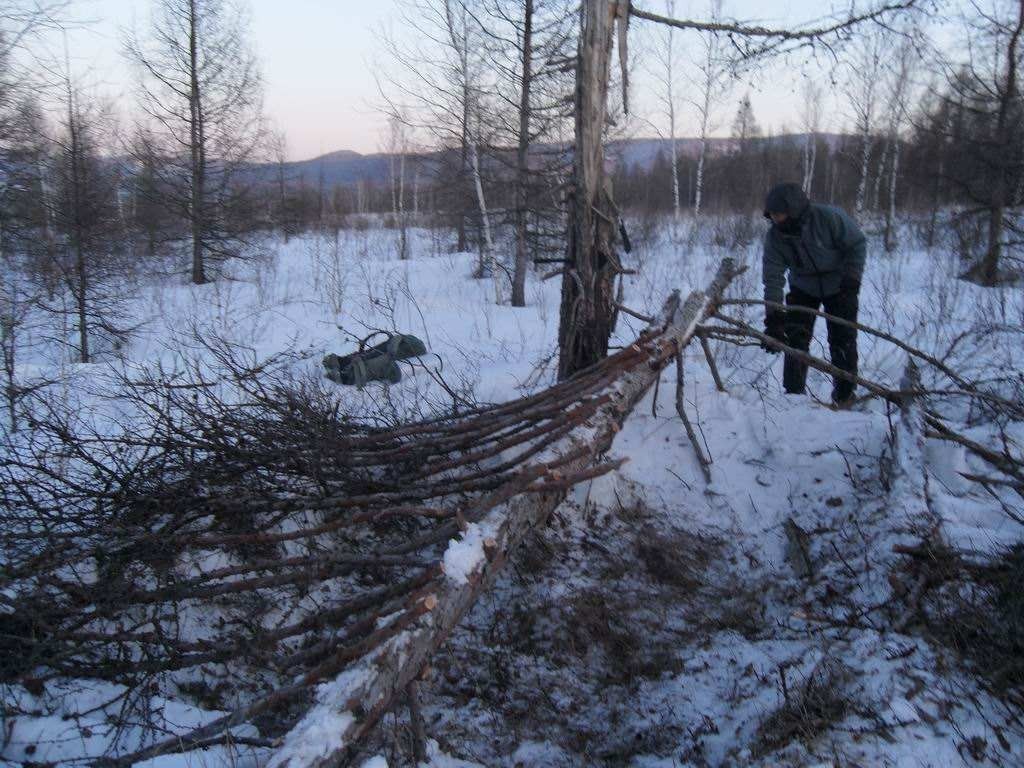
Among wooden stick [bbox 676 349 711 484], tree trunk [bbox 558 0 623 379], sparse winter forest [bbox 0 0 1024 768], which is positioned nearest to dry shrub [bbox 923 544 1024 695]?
sparse winter forest [bbox 0 0 1024 768]

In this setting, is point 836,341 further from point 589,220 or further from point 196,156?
point 196,156

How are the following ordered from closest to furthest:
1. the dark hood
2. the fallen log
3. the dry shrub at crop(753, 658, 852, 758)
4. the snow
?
the fallen log → the dry shrub at crop(753, 658, 852, 758) → the snow → the dark hood

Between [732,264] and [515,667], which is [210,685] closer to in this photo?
[515,667]

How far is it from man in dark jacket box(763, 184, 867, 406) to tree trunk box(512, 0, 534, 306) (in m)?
5.96

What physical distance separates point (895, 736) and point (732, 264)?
3635mm

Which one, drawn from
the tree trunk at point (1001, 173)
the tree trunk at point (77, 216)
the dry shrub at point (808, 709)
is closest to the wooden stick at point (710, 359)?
the dry shrub at point (808, 709)

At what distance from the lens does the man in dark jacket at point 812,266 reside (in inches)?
191

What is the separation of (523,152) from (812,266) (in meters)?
7.81

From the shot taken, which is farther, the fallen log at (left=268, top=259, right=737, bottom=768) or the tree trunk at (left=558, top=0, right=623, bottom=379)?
the tree trunk at (left=558, top=0, right=623, bottom=379)

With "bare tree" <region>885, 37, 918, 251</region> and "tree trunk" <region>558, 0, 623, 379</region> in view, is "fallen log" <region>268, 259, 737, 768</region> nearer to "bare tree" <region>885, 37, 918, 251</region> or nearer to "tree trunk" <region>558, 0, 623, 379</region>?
"tree trunk" <region>558, 0, 623, 379</region>

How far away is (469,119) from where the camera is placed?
12.6 meters

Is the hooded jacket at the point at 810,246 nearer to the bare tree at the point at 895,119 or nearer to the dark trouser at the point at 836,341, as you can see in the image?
the dark trouser at the point at 836,341

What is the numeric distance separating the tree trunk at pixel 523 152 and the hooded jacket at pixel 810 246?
5949 millimetres

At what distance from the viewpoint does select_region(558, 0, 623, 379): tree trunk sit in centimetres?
427
